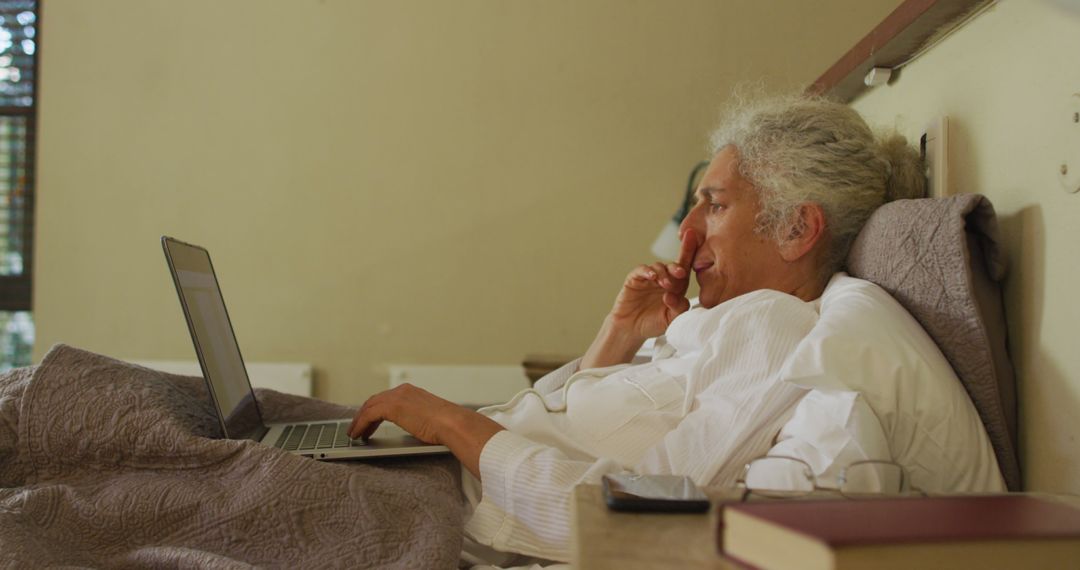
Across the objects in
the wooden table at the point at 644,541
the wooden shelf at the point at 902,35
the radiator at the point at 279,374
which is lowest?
the radiator at the point at 279,374

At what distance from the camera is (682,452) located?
3.54 ft

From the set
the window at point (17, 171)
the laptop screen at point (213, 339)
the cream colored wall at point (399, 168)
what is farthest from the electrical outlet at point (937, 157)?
the window at point (17, 171)

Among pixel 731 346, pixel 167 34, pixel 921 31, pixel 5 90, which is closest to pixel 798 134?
pixel 921 31

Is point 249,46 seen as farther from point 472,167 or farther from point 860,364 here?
point 860,364

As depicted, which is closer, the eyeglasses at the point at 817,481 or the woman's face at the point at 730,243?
the eyeglasses at the point at 817,481

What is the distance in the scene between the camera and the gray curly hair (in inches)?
54.4

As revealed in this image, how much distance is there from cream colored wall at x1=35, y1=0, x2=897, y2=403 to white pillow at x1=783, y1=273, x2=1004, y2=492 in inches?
83.2

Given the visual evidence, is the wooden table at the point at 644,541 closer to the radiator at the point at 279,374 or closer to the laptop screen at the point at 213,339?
the laptop screen at the point at 213,339

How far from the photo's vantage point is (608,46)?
3086mm

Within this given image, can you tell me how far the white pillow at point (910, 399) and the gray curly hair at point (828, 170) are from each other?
46 centimetres

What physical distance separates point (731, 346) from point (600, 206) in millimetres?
1936

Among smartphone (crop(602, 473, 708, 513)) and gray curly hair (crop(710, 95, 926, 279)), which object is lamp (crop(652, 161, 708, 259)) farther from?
smartphone (crop(602, 473, 708, 513))

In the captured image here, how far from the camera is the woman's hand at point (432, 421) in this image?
3.81ft

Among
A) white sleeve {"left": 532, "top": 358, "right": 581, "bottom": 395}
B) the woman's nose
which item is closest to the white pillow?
the woman's nose
